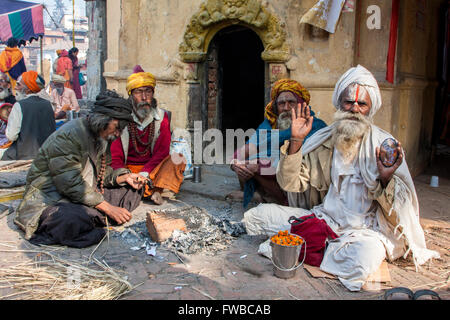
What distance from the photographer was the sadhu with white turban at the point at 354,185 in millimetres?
3559

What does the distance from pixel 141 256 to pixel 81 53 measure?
45911 millimetres

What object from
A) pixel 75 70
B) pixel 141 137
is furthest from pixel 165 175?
pixel 75 70

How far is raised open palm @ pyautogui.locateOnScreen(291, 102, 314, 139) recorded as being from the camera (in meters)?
3.75

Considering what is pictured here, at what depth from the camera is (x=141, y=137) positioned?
5.66 metres

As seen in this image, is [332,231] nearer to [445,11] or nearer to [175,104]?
[175,104]

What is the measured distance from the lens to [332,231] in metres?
3.79

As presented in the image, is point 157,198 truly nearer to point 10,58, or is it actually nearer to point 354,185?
point 354,185

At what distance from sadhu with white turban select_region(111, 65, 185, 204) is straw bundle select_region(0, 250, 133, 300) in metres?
1.97

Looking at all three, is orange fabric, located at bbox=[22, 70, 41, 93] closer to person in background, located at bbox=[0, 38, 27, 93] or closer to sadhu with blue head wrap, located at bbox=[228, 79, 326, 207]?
sadhu with blue head wrap, located at bbox=[228, 79, 326, 207]

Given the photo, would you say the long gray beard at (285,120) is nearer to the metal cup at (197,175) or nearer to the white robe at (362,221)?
the white robe at (362,221)

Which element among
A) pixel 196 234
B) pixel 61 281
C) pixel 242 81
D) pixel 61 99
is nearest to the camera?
pixel 61 281

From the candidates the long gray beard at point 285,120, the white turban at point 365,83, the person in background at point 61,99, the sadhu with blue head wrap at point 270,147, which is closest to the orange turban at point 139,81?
the sadhu with blue head wrap at point 270,147

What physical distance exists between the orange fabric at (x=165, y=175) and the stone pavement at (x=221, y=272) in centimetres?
62

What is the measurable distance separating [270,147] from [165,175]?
1535 millimetres
